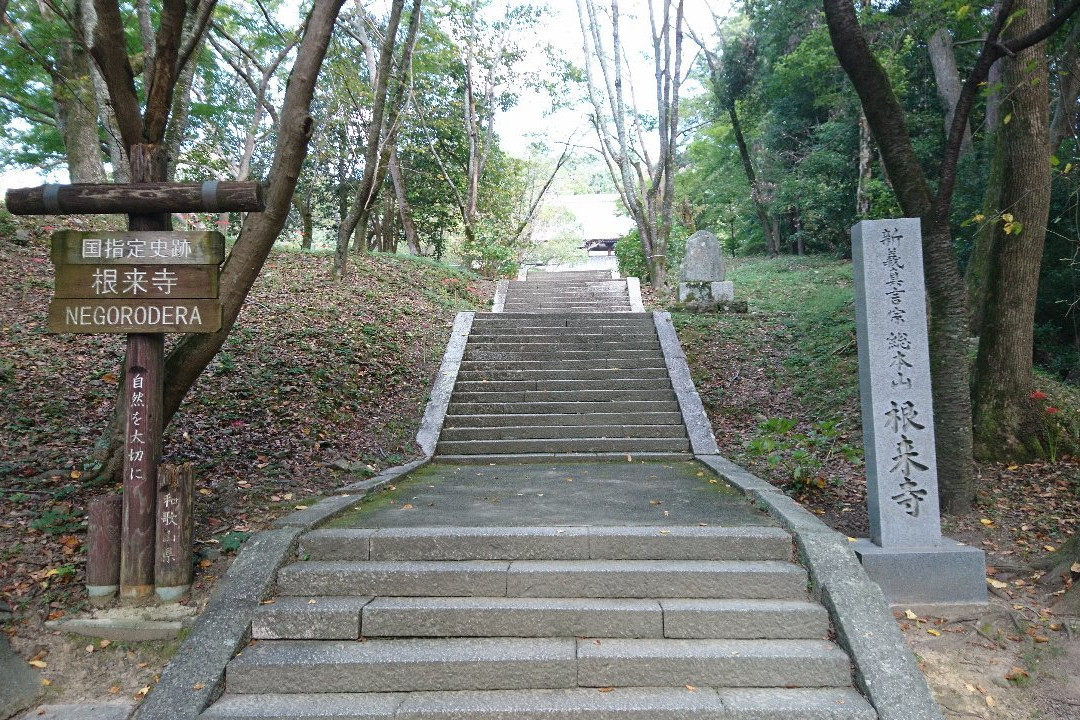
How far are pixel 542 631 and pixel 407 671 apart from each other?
0.78 metres

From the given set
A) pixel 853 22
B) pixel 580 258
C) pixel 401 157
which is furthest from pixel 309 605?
pixel 580 258

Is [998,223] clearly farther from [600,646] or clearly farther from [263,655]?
[263,655]

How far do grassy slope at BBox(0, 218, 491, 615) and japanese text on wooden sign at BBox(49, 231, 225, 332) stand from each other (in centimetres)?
157

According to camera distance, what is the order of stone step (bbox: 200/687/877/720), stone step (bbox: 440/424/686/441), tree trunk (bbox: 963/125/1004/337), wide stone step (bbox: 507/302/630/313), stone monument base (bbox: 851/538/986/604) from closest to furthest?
stone step (bbox: 200/687/877/720) → stone monument base (bbox: 851/538/986/604) → tree trunk (bbox: 963/125/1004/337) → stone step (bbox: 440/424/686/441) → wide stone step (bbox: 507/302/630/313)

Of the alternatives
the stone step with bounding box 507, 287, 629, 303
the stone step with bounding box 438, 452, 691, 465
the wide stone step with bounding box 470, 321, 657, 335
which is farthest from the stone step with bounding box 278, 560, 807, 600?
the stone step with bounding box 507, 287, 629, 303

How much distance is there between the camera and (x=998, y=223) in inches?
265

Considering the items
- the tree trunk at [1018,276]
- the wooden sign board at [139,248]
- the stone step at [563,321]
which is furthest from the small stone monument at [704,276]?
the wooden sign board at [139,248]

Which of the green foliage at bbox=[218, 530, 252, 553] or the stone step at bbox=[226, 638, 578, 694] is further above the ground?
the green foliage at bbox=[218, 530, 252, 553]

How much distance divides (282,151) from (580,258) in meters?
34.6

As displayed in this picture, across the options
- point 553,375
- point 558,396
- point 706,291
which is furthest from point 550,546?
point 706,291

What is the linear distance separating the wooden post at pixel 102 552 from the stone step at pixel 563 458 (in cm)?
412

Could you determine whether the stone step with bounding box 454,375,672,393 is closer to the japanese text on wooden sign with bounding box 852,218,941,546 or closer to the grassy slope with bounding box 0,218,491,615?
the grassy slope with bounding box 0,218,491,615

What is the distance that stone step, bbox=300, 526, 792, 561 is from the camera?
4.49 meters

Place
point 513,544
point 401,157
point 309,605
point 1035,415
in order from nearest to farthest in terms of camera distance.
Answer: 1. point 309,605
2. point 513,544
3. point 1035,415
4. point 401,157
